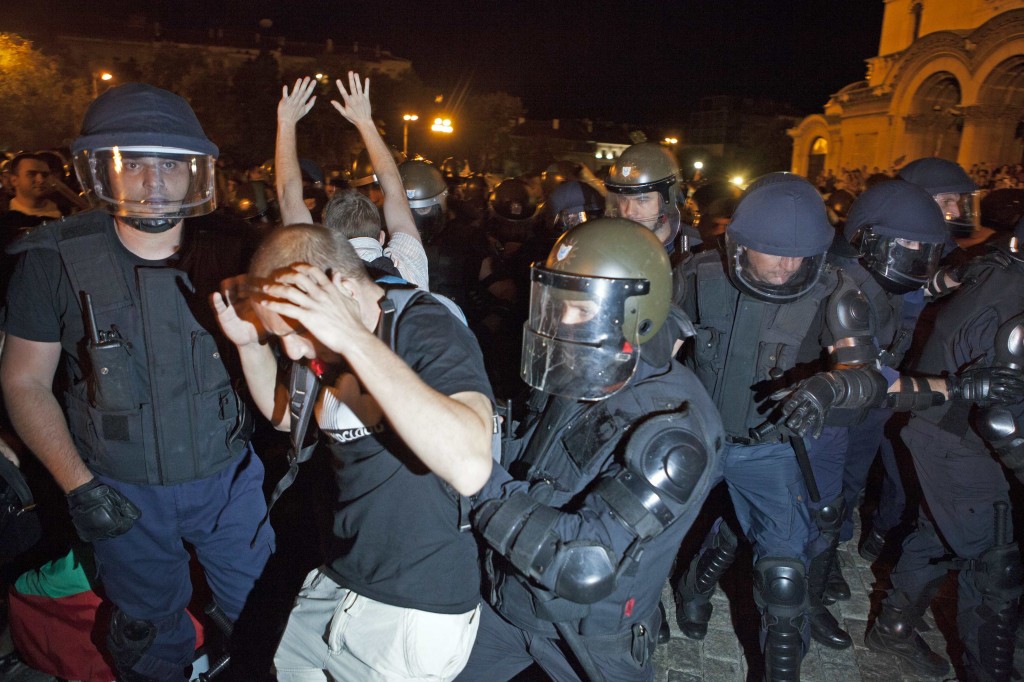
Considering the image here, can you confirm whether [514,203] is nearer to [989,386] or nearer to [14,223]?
[14,223]

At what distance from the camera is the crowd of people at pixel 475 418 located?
1.81m

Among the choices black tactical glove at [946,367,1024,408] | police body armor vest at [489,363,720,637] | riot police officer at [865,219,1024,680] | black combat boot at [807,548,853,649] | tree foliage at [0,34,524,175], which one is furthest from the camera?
tree foliage at [0,34,524,175]

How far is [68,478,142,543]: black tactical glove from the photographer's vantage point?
7.91 ft

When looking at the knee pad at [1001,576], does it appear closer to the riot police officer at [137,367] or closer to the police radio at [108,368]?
the riot police officer at [137,367]

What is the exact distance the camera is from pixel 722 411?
318 centimetres

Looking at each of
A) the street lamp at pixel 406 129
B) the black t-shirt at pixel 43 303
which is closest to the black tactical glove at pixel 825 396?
the black t-shirt at pixel 43 303

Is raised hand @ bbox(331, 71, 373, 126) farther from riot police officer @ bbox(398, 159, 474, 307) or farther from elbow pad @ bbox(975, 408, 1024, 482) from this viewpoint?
elbow pad @ bbox(975, 408, 1024, 482)

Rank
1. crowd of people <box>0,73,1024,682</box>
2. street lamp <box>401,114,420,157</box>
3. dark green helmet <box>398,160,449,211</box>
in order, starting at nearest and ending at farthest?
crowd of people <box>0,73,1024,682</box> → dark green helmet <box>398,160,449,211</box> → street lamp <box>401,114,420,157</box>

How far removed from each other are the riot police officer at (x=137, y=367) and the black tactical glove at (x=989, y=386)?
10.6 ft

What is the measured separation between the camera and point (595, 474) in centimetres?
199

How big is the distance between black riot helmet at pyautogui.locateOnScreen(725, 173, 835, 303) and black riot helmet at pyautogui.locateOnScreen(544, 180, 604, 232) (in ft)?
8.01

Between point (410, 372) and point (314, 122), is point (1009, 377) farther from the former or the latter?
point (314, 122)

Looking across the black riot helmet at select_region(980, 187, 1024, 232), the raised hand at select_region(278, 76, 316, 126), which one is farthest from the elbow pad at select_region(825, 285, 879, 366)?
the raised hand at select_region(278, 76, 316, 126)

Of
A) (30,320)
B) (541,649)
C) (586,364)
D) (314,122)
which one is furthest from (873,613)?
(314,122)
